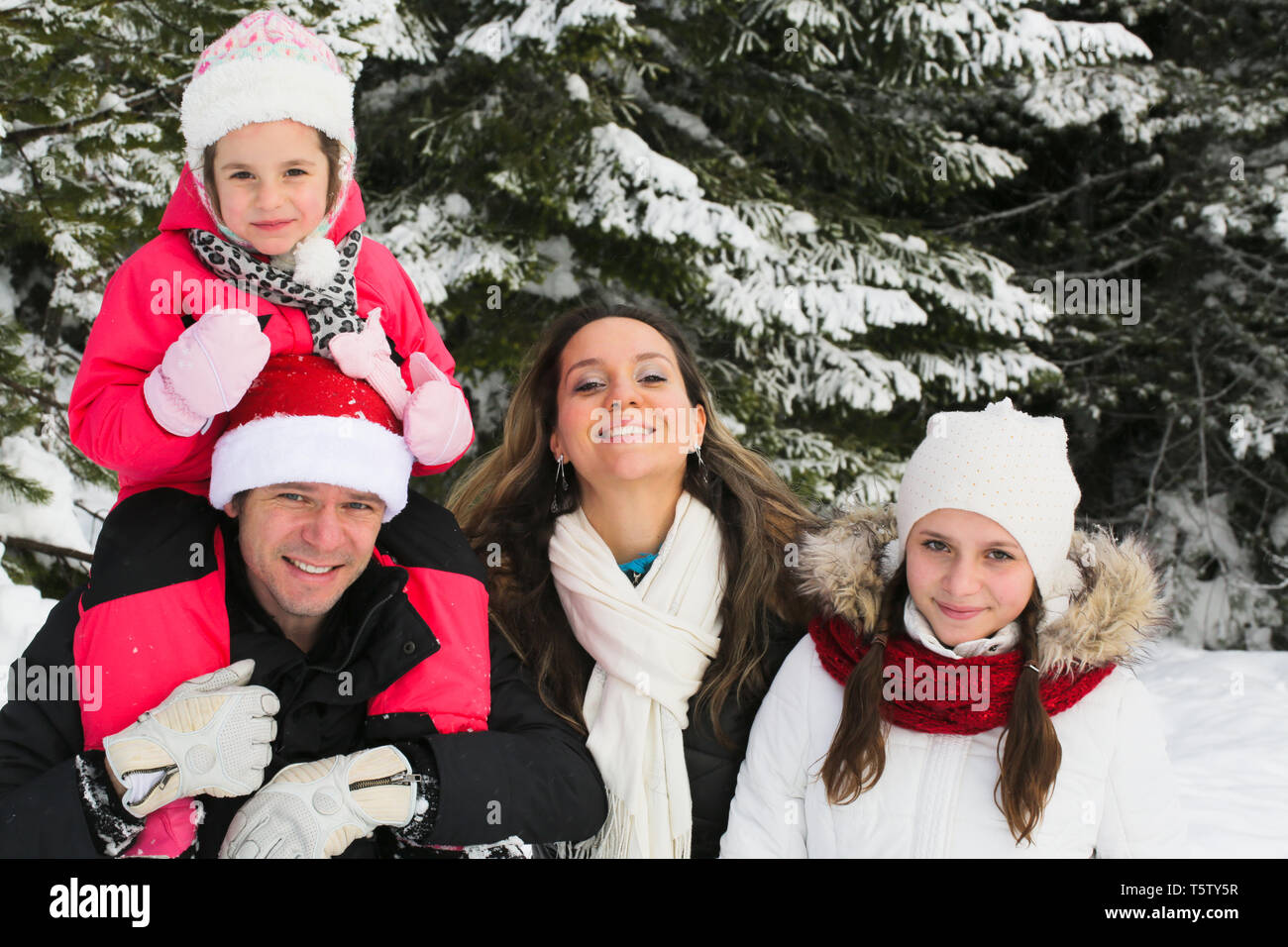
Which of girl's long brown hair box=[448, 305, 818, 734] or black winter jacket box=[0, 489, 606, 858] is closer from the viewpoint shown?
black winter jacket box=[0, 489, 606, 858]

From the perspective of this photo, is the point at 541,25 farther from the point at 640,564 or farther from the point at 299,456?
the point at 299,456

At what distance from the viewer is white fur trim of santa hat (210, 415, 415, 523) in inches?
92.9

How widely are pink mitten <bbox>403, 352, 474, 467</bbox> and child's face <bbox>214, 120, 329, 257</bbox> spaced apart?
43 cm

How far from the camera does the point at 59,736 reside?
90.7 inches

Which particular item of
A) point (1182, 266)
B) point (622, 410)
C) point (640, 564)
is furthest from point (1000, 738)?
point (1182, 266)

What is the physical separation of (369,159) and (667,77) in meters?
2.42

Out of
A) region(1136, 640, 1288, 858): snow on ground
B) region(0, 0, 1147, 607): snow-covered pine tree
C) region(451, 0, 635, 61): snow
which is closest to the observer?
region(1136, 640, 1288, 858): snow on ground

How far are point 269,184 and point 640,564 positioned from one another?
57.2 inches

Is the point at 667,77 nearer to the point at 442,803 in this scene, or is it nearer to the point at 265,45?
the point at 265,45

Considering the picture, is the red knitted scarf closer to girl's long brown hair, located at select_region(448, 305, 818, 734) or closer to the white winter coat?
the white winter coat

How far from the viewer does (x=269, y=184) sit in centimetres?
245

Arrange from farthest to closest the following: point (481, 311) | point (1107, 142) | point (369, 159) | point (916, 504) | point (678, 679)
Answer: point (1107, 142)
point (369, 159)
point (481, 311)
point (678, 679)
point (916, 504)

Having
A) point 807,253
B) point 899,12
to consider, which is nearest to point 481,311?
point 807,253

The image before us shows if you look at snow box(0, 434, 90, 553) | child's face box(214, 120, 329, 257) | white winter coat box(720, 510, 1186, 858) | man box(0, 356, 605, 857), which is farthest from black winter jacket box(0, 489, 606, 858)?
snow box(0, 434, 90, 553)
